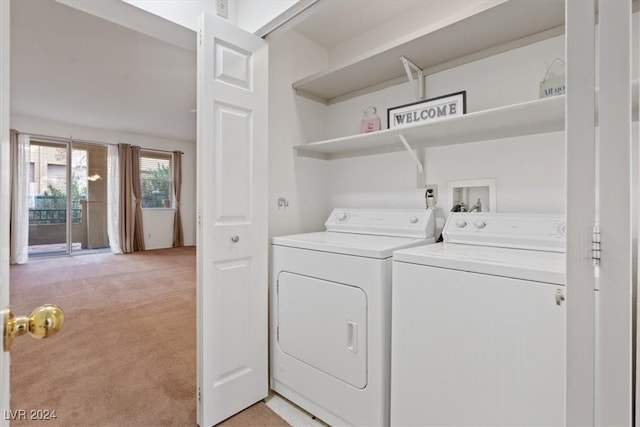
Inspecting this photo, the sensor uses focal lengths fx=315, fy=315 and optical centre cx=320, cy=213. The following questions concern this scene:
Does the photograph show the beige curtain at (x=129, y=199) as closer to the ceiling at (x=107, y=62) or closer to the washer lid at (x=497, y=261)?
the ceiling at (x=107, y=62)

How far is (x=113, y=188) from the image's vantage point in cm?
647

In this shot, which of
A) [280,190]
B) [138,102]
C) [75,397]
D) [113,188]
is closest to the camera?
[75,397]

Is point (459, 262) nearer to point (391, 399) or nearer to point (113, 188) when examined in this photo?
point (391, 399)

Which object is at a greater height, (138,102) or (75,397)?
(138,102)

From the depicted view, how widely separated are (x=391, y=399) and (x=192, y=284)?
11.5 ft

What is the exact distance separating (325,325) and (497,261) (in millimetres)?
854

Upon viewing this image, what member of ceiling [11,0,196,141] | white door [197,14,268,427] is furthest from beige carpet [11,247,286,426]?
ceiling [11,0,196,141]

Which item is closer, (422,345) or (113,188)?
(422,345)

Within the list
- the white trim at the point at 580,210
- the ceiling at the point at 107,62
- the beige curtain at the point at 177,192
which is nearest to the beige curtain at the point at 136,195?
the beige curtain at the point at 177,192

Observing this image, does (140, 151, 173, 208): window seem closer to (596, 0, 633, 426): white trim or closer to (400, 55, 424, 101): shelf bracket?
(400, 55, 424, 101): shelf bracket

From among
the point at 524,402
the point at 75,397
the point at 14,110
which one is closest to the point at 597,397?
the point at 524,402

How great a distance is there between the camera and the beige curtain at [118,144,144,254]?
650 cm

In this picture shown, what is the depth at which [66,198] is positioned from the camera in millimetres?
6016

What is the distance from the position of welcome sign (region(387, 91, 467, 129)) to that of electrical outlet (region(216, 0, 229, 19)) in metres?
1.08
